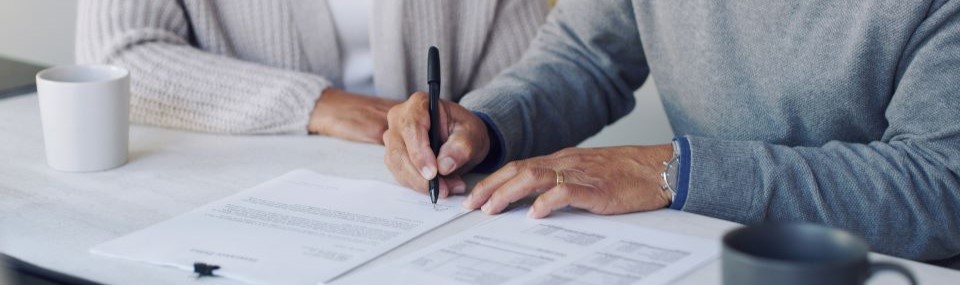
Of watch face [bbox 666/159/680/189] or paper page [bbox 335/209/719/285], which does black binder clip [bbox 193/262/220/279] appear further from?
watch face [bbox 666/159/680/189]

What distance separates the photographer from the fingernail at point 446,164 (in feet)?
3.91

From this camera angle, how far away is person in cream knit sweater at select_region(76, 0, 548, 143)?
1.47 meters

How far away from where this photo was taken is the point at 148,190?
119 cm

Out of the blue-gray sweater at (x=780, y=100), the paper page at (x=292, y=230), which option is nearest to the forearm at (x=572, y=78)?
the blue-gray sweater at (x=780, y=100)

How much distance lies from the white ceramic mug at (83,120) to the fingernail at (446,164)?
0.36 metres

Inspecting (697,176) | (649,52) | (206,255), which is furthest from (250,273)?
(649,52)

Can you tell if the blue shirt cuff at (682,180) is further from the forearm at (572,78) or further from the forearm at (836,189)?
the forearm at (572,78)

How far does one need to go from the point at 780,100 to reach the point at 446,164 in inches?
16.2

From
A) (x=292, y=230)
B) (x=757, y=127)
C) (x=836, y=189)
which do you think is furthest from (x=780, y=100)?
(x=292, y=230)

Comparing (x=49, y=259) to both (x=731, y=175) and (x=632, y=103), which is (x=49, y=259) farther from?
(x=632, y=103)

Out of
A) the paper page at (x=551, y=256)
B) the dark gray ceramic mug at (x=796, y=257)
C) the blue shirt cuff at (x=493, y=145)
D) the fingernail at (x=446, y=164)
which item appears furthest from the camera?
the blue shirt cuff at (x=493, y=145)

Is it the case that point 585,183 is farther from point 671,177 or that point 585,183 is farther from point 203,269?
point 203,269

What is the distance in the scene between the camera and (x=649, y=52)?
1515 millimetres

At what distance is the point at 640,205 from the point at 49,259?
0.54 m
